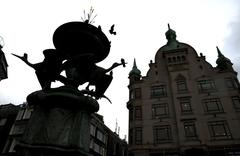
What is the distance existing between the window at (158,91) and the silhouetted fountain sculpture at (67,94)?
→ 26.7 metres

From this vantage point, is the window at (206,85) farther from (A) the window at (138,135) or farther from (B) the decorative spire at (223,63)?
(A) the window at (138,135)

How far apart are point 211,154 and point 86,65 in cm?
2537

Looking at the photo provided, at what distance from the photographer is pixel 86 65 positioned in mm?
5531

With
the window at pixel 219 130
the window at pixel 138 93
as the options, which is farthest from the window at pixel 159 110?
the window at pixel 219 130

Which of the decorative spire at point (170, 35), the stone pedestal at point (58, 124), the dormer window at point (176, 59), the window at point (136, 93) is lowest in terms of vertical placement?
the stone pedestal at point (58, 124)

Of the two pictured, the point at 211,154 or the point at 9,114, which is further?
the point at 9,114

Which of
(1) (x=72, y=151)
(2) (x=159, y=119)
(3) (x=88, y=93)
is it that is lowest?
(1) (x=72, y=151)

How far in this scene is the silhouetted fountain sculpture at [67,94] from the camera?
3.98 m

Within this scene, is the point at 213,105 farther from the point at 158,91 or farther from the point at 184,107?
the point at 158,91

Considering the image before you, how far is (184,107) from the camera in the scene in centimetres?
2912

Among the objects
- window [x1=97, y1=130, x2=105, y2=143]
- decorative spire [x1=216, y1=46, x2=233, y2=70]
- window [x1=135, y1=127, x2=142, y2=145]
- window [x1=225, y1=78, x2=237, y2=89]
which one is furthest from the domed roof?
window [x1=97, y1=130, x2=105, y2=143]

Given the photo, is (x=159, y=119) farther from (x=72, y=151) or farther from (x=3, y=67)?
(x=72, y=151)

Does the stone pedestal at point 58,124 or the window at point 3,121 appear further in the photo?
the window at point 3,121

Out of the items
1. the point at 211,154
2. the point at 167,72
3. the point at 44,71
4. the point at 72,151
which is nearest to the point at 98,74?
the point at 44,71
